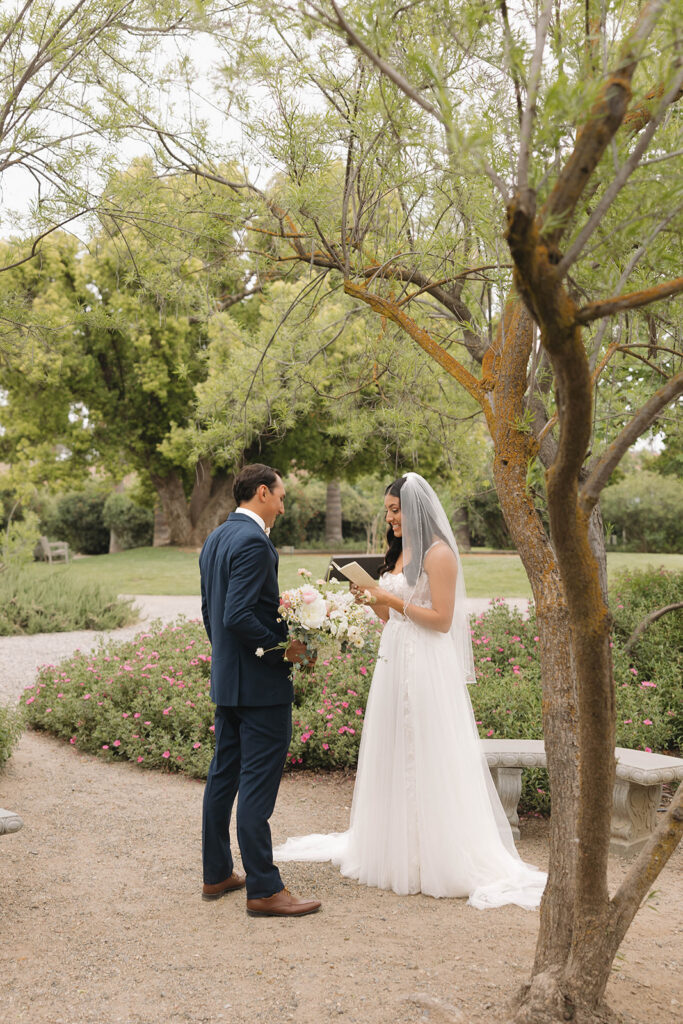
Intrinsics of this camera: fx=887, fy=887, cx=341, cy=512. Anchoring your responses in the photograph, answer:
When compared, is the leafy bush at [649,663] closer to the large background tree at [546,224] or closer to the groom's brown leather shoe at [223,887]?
the large background tree at [546,224]

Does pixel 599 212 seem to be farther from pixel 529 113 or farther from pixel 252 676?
pixel 252 676

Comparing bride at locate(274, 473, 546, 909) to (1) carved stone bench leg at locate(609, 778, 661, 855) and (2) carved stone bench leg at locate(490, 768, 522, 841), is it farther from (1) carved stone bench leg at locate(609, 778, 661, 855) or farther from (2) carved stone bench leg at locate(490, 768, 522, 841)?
(1) carved stone bench leg at locate(609, 778, 661, 855)

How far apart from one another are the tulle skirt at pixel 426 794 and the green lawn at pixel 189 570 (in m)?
10.6

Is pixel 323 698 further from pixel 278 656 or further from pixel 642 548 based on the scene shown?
pixel 642 548

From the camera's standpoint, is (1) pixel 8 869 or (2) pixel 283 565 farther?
(2) pixel 283 565

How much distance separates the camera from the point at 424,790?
432cm

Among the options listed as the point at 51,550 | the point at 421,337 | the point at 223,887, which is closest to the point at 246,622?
the point at 223,887

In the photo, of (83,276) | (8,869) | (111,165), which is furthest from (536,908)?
(83,276)

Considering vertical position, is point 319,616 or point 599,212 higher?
point 599,212

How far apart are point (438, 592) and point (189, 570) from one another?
702 inches

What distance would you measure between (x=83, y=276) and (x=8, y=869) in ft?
71.6

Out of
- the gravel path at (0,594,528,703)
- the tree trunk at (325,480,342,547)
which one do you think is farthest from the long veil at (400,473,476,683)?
the tree trunk at (325,480,342,547)

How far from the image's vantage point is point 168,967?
336 cm

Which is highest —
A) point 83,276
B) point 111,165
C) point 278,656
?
point 83,276
